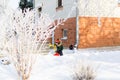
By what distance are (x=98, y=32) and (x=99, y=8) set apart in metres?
1.70

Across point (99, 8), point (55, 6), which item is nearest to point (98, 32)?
point (99, 8)

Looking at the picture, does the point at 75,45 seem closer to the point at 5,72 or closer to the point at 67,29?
the point at 67,29

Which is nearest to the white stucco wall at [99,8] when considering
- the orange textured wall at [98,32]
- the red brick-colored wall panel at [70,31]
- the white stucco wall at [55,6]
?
the orange textured wall at [98,32]

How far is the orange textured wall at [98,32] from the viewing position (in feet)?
71.7

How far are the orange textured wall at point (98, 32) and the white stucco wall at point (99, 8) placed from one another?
349mm

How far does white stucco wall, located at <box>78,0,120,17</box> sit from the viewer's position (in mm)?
21891

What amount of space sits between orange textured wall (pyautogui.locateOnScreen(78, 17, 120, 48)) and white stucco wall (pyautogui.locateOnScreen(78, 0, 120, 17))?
0.35 metres

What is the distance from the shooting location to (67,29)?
77.1 feet

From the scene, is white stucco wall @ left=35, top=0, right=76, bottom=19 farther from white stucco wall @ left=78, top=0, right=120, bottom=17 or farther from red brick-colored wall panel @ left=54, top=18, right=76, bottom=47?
white stucco wall @ left=78, top=0, right=120, bottom=17

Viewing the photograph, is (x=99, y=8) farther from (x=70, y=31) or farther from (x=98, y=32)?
(x=70, y=31)

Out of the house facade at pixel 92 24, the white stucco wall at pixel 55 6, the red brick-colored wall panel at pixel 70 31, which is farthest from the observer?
the white stucco wall at pixel 55 6

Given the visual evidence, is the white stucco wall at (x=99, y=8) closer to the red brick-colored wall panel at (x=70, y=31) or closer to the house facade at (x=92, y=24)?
the house facade at (x=92, y=24)

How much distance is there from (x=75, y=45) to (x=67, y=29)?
7.62 feet

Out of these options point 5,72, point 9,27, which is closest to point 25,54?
point 9,27
